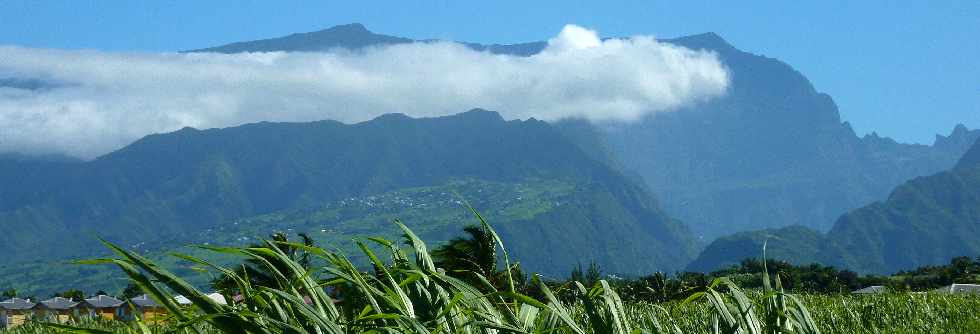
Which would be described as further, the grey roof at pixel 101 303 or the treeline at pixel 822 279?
the grey roof at pixel 101 303

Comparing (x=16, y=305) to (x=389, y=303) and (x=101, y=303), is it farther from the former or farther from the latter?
(x=389, y=303)

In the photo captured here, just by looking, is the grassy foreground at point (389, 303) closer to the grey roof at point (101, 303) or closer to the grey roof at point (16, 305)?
the grey roof at point (101, 303)

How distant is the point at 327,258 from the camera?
6242 mm

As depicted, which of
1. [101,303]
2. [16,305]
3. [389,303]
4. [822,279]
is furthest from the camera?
[16,305]

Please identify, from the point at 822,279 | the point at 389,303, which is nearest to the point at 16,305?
the point at 822,279

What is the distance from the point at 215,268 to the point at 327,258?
0.92 meters

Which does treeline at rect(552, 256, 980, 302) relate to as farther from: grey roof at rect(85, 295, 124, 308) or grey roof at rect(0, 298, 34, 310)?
grey roof at rect(0, 298, 34, 310)

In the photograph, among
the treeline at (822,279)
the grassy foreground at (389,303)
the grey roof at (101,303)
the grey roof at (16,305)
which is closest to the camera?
the grassy foreground at (389,303)

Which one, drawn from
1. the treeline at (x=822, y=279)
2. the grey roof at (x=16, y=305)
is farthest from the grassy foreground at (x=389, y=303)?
the grey roof at (x=16, y=305)

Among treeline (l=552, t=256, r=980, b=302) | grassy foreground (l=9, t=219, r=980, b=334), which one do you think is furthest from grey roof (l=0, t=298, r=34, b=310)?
grassy foreground (l=9, t=219, r=980, b=334)

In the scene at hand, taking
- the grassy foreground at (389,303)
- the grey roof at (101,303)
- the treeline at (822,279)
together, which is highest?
the grassy foreground at (389,303)

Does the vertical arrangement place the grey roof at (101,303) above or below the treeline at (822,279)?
below

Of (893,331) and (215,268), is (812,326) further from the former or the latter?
(893,331)

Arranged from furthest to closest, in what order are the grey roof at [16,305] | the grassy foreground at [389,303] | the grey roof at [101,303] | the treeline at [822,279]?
1. the grey roof at [16,305]
2. the grey roof at [101,303]
3. the treeline at [822,279]
4. the grassy foreground at [389,303]
